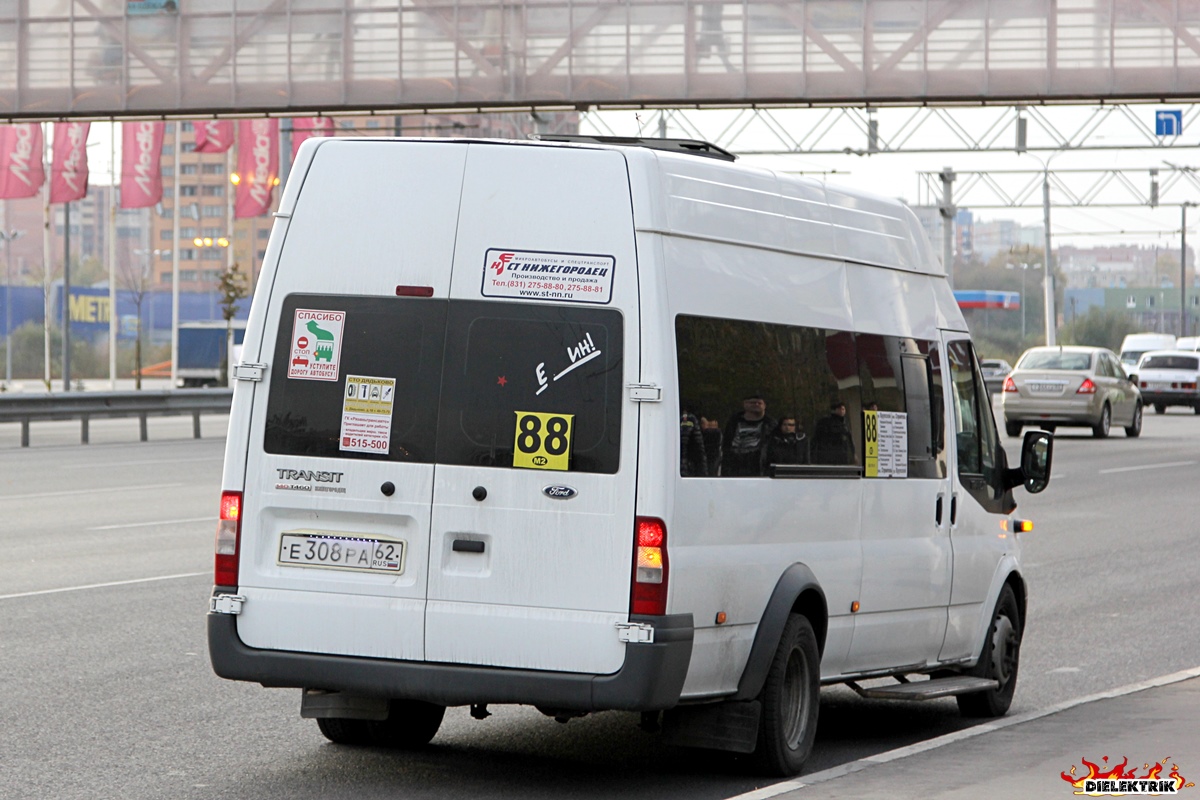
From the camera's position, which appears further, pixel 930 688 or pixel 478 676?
pixel 930 688

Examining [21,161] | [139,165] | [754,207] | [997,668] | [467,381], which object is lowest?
[997,668]

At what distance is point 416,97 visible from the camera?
107ft

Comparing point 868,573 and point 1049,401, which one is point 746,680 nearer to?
point 868,573

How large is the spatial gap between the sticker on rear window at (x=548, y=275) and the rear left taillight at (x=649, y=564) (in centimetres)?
82

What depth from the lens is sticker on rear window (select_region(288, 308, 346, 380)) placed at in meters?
6.41

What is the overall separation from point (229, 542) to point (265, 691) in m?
2.23

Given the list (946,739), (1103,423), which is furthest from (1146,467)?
(946,739)

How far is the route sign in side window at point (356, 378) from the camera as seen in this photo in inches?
248

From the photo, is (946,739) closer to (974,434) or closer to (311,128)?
(974,434)

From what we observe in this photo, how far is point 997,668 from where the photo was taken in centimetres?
853

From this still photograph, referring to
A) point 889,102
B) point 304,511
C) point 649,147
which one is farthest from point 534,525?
point 889,102

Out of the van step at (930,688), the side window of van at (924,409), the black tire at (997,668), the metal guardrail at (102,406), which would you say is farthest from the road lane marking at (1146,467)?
the side window of van at (924,409)

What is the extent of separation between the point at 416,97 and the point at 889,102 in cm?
872

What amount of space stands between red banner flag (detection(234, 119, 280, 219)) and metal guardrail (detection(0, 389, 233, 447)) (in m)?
16.8
